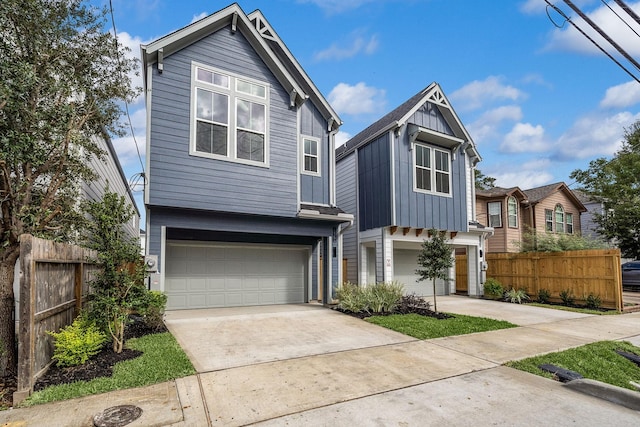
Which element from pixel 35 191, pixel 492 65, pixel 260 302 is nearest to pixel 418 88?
pixel 492 65

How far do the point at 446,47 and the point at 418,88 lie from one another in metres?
5.48

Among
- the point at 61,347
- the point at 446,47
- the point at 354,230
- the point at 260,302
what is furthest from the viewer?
the point at 354,230

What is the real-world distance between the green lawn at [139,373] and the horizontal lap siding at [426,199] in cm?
838

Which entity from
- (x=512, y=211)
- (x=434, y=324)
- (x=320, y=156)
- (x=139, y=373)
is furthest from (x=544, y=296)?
(x=139, y=373)

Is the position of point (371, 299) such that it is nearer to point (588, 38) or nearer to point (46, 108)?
point (588, 38)

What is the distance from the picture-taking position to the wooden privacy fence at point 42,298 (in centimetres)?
405

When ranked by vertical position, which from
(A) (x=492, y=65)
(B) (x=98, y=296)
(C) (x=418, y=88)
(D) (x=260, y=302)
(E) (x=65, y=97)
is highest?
(C) (x=418, y=88)

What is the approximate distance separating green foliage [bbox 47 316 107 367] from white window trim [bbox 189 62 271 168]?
16.2 ft

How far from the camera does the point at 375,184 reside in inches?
522

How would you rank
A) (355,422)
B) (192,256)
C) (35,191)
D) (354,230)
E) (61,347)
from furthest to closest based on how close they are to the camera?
(354,230) < (192,256) < (35,191) < (61,347) < (355,422)

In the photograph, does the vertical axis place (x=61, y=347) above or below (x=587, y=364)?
above

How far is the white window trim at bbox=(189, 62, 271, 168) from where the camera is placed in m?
9.05

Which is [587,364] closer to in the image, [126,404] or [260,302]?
[126,404]

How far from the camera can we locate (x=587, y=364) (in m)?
5.51
